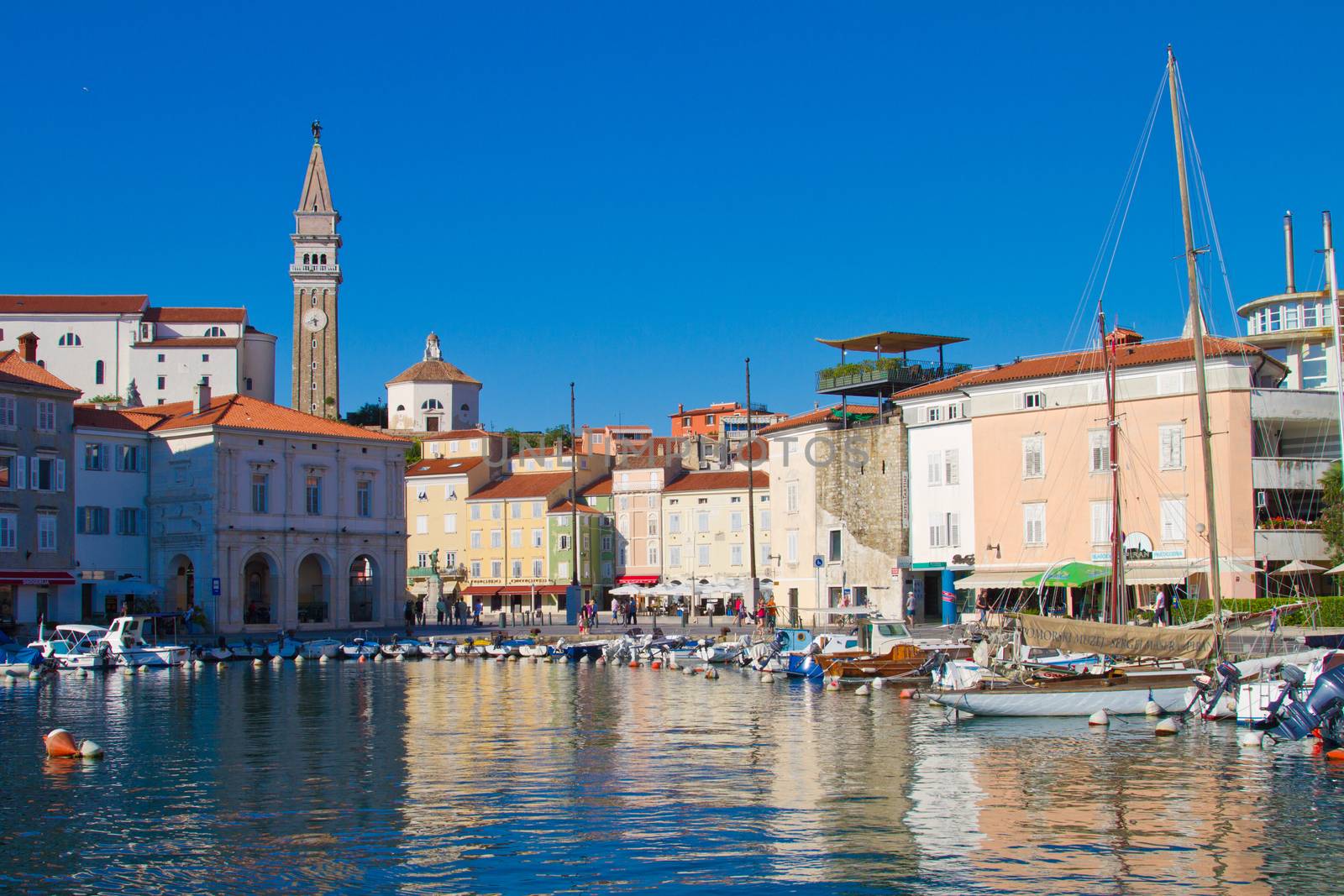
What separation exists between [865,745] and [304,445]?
52531 millimetres

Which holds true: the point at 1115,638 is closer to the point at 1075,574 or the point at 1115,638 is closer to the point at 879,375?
the point at 1075,574

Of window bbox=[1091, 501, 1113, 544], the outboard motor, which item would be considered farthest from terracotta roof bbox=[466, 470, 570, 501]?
the outboard motor

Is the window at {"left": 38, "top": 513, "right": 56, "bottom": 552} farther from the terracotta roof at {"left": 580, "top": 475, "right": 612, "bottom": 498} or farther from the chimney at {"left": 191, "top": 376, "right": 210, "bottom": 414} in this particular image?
the terracotta roof at {"left": 580, "top": 475, "right": 612, "bottom": 498}

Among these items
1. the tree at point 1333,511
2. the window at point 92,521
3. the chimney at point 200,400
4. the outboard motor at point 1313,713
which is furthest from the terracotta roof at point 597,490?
the outboard motor at point 1313,713

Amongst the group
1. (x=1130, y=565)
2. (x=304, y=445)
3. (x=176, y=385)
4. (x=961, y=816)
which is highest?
(x=176, y=385)

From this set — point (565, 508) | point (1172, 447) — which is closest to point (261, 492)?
point (565, 508)

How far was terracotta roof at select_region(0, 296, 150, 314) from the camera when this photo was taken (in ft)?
407

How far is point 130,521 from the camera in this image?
71812 mm

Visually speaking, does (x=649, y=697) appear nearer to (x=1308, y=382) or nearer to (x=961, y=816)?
(x=961, y=816)

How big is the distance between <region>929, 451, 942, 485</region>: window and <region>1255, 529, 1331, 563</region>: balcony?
51.1ft

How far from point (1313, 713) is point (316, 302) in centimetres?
12405

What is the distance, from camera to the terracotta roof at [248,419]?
72750 millimetres

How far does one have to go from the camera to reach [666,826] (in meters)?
21.1

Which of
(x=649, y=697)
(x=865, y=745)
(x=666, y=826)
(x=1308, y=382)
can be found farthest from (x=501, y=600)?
(x=666, y=826)
